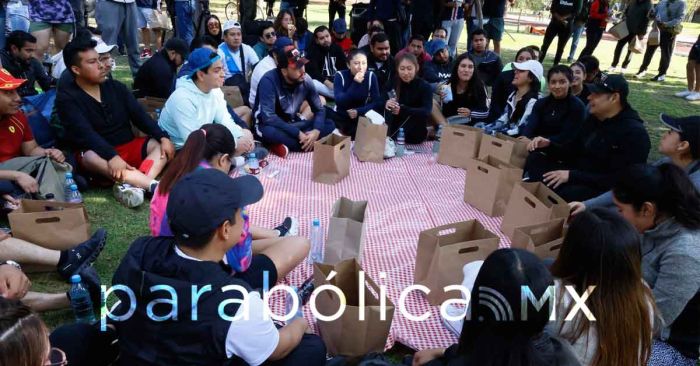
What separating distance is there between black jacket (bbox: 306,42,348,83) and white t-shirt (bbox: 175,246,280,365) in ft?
20.2

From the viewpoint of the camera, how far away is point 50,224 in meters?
3.10

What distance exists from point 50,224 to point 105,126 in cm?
144

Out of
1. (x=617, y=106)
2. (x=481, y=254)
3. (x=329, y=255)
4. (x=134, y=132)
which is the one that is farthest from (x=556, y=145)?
(x=134, y=132)

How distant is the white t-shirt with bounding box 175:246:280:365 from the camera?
1735 mm

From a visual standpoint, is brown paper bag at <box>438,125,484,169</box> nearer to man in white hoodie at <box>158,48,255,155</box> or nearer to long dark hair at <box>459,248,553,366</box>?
man in white hoodie at <box>158,48,255,155</box>

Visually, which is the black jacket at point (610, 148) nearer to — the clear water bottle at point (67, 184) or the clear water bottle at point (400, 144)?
the clear water bottle at point (400, 144)

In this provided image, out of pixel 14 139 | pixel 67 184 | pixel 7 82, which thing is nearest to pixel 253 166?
pixel 67 184

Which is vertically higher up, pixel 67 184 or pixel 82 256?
pixel 67 184

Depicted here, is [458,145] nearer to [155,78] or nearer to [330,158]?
[330,158]

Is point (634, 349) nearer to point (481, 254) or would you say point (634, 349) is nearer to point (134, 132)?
point (481, 254)

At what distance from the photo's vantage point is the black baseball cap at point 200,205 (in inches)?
71.7

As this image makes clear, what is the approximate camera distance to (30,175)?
369 centimetres

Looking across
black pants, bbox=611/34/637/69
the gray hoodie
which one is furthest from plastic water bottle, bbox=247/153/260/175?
black pants, bbox=611/34/637/69

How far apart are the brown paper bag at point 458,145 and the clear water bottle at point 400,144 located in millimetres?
447
